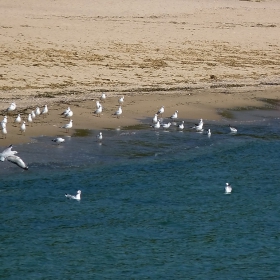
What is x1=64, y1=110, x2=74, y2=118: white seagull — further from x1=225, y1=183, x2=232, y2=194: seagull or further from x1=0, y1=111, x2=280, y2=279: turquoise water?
x1=225, y1=183, x2=232, y2=194: seagull

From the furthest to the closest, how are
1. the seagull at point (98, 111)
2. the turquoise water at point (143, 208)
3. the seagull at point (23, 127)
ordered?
the seagull at point (98, 111) < the seagull at point (23, 127) < the turquoise water at point (143, 208)

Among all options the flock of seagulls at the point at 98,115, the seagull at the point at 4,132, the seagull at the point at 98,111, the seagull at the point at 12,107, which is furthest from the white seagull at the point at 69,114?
the seagull at the point at 4,132

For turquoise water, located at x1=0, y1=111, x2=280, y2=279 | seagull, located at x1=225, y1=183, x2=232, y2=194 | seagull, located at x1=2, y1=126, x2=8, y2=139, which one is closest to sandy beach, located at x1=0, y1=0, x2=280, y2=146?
seagull, located at x1=2, y1=126, x2=8, y2=139

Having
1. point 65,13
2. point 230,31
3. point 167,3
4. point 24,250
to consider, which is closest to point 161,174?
point 24,250

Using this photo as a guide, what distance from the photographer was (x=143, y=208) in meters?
17.1

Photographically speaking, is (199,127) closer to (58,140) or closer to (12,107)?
(58,140)

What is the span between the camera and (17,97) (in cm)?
2614

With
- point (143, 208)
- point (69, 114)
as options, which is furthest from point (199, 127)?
point (143, 208)

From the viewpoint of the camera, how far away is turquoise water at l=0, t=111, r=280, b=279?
46.8ft

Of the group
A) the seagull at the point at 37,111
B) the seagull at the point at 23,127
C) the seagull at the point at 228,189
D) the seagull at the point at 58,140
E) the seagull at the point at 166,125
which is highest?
the seagull at the point at 37,111

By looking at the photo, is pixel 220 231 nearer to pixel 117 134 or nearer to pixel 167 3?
pixel 117 134

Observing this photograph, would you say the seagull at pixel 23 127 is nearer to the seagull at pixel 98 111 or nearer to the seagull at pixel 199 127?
the seagull at pixel 98 111

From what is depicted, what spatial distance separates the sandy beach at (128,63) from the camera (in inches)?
1028

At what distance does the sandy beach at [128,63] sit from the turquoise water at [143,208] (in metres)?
2.64
